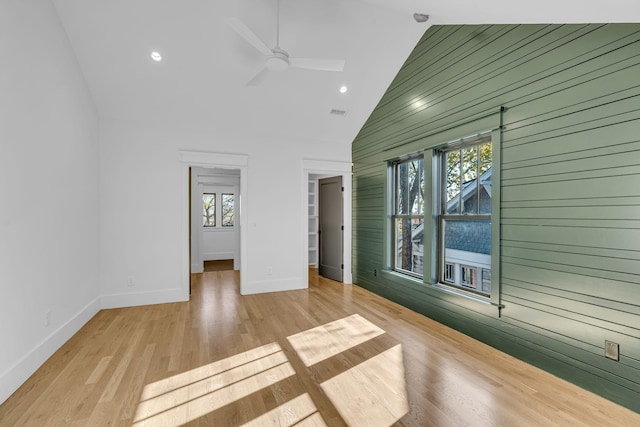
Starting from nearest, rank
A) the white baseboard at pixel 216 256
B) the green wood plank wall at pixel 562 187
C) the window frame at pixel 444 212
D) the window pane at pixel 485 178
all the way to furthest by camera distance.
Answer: the green wood plank wall at pixel 562 187
the window pane at pixel 485 178
the window frame at pixel 444 212
the white baseboard at pixel 216 256

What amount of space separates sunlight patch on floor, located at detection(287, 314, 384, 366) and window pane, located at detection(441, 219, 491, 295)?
1191mm

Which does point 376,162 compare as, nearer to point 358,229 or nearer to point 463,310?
point 358,229

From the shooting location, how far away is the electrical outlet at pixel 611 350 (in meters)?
2.02

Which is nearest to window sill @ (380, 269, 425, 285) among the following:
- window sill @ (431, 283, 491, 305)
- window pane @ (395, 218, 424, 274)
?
window pane @ (395, 218, 424, 274)

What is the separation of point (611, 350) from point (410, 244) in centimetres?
247

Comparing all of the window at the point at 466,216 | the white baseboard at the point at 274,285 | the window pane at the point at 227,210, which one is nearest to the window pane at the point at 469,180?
the window at the point at 466,216

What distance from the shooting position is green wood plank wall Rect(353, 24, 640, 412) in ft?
6.53

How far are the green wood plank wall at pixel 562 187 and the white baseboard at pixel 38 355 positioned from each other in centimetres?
390

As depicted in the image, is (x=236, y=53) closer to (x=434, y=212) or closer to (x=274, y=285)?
(x=434, y=212)

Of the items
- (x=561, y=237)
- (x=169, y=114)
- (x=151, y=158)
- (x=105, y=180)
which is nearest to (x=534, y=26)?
(x=561, y=237)

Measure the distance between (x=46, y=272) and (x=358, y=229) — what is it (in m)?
4.23

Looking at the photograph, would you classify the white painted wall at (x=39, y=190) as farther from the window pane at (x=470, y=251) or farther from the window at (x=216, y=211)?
the window at (x=216, y=211)

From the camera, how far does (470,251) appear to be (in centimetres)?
335

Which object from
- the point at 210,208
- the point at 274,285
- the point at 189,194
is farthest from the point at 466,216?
the point at 210,208
